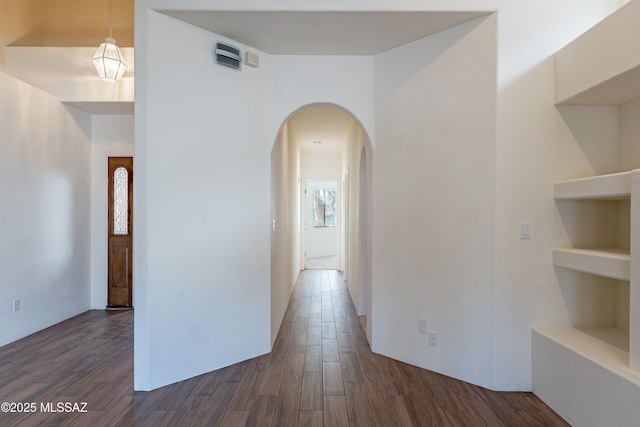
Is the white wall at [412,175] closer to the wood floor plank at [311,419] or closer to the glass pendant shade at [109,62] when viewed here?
the wood floor plank at [311,419]

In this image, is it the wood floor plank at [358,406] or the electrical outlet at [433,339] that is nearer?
the wood floor plank at [358,406]

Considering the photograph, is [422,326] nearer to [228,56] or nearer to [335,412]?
[335,412]

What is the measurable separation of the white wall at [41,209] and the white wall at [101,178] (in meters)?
Result: 0.07

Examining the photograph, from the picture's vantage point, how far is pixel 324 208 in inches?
447

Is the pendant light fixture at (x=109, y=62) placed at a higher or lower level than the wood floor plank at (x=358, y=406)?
higher

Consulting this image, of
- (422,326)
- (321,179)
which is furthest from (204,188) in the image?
(321,179)

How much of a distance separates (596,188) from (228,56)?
9.47 ft

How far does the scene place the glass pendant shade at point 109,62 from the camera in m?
3.92

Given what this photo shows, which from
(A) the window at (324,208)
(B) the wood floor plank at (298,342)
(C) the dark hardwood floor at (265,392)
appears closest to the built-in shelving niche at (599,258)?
(C) the dark hardwood floor at (265,392)

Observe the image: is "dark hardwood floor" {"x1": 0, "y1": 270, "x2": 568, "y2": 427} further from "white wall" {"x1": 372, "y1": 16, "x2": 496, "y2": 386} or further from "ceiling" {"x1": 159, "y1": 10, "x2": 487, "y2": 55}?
"ceiling" {"x1": 159, "y1": 10, "x2": 487, "y2": 55}

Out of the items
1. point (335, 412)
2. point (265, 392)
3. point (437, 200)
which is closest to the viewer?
point (335, 412)

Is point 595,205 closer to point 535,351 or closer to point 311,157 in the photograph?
point 535,351

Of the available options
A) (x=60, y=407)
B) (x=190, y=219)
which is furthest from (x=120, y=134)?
(x=60, y=407)

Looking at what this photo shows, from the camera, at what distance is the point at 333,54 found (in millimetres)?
3346
